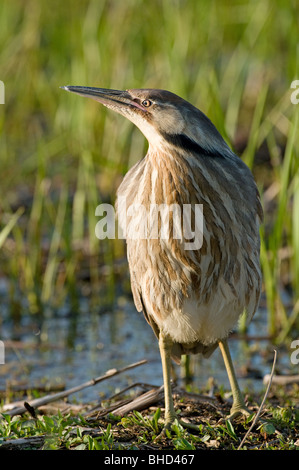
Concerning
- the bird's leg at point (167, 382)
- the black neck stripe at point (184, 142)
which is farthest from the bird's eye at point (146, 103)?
the bird's leg at point (167, 382)

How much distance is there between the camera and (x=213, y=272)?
11.1 ft

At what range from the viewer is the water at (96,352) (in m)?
4.73

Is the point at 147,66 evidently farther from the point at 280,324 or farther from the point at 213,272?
the point at 213,272

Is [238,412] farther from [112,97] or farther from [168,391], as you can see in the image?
[112,97]

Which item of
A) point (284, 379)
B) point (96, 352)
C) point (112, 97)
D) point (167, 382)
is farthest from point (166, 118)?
point (96, 352)

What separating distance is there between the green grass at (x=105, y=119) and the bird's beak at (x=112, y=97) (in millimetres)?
1164

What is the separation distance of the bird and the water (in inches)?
47.2

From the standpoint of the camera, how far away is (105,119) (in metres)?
6.91

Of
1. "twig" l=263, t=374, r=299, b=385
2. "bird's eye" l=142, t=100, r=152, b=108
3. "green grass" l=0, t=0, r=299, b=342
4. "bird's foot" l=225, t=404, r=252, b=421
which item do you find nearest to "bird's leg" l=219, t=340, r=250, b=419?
"bird's foot" l=225, t=404, r=252, b=421

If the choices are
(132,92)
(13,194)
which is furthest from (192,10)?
(132,92)

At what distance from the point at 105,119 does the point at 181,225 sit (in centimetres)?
383

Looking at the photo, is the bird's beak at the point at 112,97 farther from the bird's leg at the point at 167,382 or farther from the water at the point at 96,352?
the water at the point at 96,352

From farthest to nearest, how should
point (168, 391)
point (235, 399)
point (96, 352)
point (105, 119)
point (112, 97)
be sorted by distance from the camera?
point (105, 119)
point (96, 352)
point (235, 399)
point (168, 391)
point (112, 97)

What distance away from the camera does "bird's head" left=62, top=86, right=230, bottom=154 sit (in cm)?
315
